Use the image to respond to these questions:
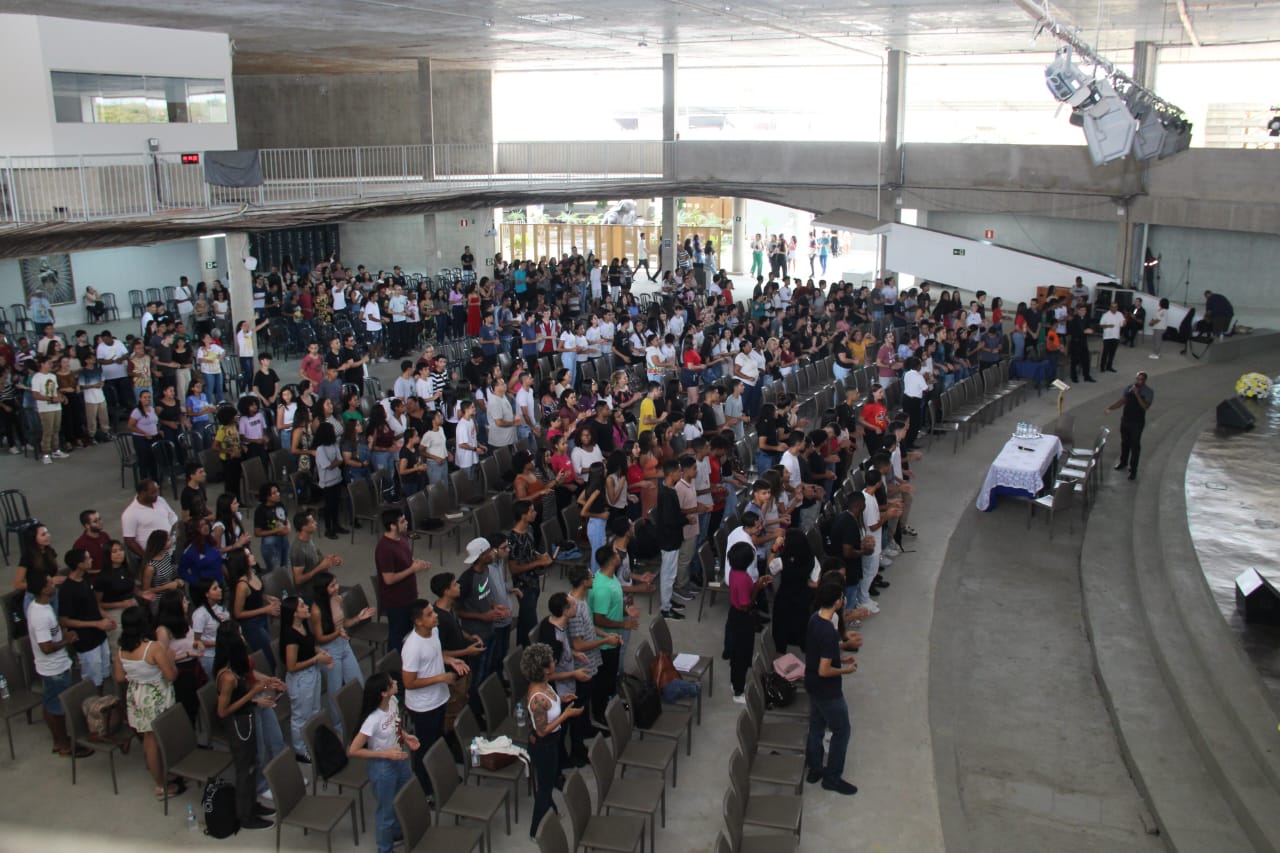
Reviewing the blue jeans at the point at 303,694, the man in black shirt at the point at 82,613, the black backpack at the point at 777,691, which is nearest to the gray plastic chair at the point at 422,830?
the blue jeans at the point at 303,694

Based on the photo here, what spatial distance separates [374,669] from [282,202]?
1254 centimetres

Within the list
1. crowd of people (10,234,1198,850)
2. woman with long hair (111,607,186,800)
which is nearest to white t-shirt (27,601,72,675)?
crowd of people (10,234,1198,850)

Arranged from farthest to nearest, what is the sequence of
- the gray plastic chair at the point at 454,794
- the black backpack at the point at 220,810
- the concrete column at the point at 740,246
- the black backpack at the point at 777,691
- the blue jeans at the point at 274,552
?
1. the concrete column at the point at 740,246
2. the blue jeans at the point at 274,552
3. the black backpack at the point at 777,691
4. the black backpack at the point at 220,810
5. the gray plastic chair at the point at 454,794

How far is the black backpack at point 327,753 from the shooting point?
22.7ft

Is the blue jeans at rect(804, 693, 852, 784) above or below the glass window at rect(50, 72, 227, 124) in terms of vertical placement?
below

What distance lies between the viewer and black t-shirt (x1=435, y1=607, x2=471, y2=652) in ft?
24.5

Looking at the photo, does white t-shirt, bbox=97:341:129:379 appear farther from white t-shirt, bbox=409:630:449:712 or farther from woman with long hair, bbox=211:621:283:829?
white t-shirt, bbox=409:630:449:712

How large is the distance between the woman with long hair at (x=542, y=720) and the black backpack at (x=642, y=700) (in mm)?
929

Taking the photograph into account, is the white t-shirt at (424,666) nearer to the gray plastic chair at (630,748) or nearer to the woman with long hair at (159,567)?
the gray plastic chair at (630,748)

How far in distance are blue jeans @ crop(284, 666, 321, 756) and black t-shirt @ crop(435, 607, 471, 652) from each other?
884 mm

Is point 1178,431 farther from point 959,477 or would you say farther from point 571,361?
point 571,361

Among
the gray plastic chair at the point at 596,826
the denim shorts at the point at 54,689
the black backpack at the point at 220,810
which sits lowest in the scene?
the black backpack at the point at 220,810

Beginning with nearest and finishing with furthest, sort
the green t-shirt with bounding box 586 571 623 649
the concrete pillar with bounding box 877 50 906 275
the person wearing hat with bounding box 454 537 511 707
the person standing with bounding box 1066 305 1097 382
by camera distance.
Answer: the person wearing hat with bounding box 454 537 511 707, the green t-shirt with bounding box 586 571 623 649, the person standing with bounding box 1066 305 1097 382, the concrete pillar with bounding box 877 50 906 275

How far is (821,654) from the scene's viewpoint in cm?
730
